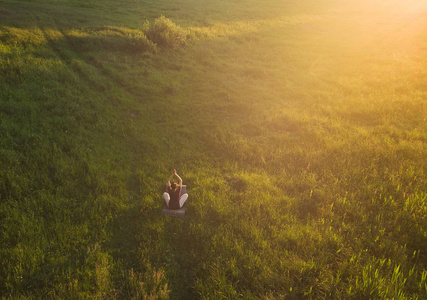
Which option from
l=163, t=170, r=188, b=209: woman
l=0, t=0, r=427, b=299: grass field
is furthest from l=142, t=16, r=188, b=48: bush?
l=163, t=170, r=188, b=209: woman

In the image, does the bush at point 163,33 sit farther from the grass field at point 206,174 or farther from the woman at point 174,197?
the woman at point 174,197

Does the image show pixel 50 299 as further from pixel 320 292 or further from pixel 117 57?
pixel 117 57

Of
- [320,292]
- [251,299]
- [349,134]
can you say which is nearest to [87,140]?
[251,299]

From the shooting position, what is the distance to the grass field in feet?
16.0

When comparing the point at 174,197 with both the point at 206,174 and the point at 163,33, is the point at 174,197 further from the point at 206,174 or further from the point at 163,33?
the point at 163,33

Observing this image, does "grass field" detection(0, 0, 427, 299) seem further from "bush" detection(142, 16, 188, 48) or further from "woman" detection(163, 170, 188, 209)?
"bush" detection(142, 16, 188, 48)

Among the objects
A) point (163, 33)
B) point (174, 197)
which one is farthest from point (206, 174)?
point (163, 33)

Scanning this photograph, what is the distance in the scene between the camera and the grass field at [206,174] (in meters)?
4.86

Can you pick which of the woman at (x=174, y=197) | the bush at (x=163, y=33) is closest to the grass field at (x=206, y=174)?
the woman at (x=174, y=197)

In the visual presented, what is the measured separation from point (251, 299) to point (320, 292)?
135 centimetres

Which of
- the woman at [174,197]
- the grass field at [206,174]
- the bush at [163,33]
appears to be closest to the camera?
the grass field at [206,174]

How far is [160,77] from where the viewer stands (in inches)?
653

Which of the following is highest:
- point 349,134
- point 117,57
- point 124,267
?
point 117,57

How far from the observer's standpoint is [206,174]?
823 centimetres
